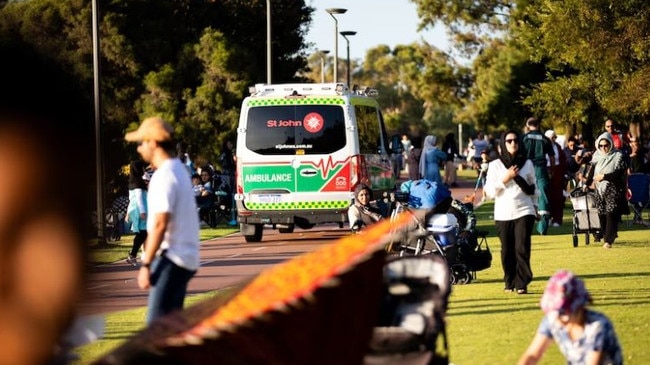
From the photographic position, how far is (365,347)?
9.71 feet

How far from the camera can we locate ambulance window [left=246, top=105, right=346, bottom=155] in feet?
79.6

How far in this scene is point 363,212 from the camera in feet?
56.3

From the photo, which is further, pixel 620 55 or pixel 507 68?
pixel 507 68

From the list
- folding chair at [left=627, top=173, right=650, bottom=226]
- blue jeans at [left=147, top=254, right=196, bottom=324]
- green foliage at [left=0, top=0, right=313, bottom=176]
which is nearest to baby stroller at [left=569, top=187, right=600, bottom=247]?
folding chair at [left=627, top=173, right=650, bottom=226]

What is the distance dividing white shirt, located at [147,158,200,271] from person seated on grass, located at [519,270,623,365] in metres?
2.58

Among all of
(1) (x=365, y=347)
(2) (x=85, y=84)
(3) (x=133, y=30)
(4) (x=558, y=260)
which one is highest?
(3) (x=133, y=30)

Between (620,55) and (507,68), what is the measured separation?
32514 mm

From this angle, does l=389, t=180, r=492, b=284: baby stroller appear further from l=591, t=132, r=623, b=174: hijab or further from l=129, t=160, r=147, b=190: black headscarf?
l=591, t=132, r=623, b=174: hijab

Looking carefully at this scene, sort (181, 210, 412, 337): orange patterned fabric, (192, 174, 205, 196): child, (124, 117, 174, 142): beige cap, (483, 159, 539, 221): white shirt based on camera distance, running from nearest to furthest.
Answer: (181, 210, 412, 337): orange patterned fabric
(124, 117, 174, 142): beige cap
(483, 159, 539, 221): white shirt
(192, 174, 205, 196): child

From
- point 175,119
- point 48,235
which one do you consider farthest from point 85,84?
point 175,119

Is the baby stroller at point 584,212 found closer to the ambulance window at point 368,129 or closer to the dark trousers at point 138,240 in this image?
the ambulance window at point 368,129

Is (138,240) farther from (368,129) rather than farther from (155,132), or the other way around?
(155,132)

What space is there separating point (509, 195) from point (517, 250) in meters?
0.59

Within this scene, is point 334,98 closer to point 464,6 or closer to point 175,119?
point 175,119
